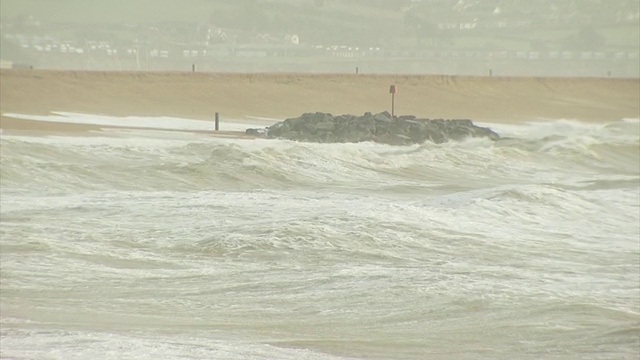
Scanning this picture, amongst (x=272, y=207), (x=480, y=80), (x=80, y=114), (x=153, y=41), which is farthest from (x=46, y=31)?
(x=480, y=80)

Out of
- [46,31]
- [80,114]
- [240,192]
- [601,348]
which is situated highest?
[46,31]

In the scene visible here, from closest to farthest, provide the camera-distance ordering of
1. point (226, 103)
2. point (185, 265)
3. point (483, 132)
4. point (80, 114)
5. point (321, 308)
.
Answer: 1. point (321, 308)
2. point (185, 265)
3. point (80, 114)
4. point (226, 103)
5. point (483, 132)

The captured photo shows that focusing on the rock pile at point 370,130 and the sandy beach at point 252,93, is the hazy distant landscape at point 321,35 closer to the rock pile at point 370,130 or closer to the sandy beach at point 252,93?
the sandy beach at point 252,93

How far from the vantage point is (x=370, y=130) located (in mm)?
5609

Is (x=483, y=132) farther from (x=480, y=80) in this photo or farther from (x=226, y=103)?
(x=226, y=103)

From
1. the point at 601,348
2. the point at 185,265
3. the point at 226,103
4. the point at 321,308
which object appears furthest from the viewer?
the point at 226,103

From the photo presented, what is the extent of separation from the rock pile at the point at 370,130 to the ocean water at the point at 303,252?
6 cm

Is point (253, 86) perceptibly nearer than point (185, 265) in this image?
No

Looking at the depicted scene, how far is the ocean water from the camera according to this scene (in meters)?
3.68

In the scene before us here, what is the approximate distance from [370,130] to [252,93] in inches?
23.4

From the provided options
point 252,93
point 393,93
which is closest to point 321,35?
point 252,93

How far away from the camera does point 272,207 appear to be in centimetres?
491

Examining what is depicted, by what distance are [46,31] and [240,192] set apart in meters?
1.21

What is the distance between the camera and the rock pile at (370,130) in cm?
530
